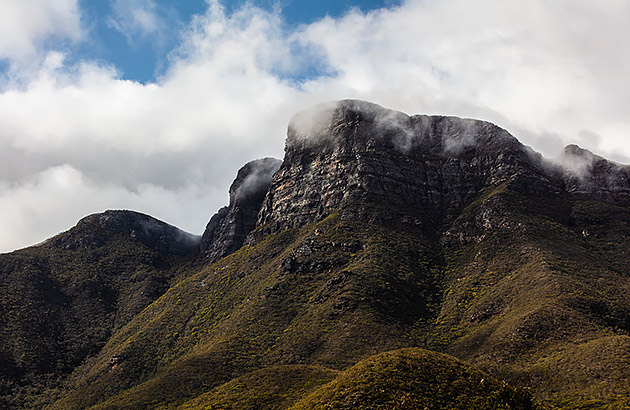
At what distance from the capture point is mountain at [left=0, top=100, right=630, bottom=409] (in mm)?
83625

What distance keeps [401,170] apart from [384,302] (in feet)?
224

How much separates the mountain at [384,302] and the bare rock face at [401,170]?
617mm

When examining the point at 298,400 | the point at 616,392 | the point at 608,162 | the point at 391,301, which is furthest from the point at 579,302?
the point at 608,162

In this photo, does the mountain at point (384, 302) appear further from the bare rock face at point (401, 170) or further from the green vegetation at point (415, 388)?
the bare rock face at point (401, 170)

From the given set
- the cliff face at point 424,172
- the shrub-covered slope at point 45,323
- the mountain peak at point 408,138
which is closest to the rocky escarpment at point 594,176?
the cliff face at point 424,172

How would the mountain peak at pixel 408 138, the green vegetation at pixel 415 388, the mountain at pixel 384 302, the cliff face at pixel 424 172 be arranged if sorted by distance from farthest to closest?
the mountain peak at pixel 408 138 → the cliff face at pixel 424 172 → the mountain at pixel 384 302 → the green vegetation at pixel 415 388

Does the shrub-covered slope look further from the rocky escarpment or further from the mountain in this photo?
the rocky escarpment

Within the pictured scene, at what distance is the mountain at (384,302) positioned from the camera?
8362cm

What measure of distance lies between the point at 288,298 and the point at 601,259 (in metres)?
78.0

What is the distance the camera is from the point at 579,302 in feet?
338

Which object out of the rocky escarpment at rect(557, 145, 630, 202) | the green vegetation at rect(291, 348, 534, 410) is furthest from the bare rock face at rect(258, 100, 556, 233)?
the green vegetation at rect(291, 348, 534, 410)

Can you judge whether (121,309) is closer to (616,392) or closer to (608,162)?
(616,392)

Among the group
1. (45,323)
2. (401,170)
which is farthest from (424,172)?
(45,323)

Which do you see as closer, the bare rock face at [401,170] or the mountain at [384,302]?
the mountain at [384,302]
